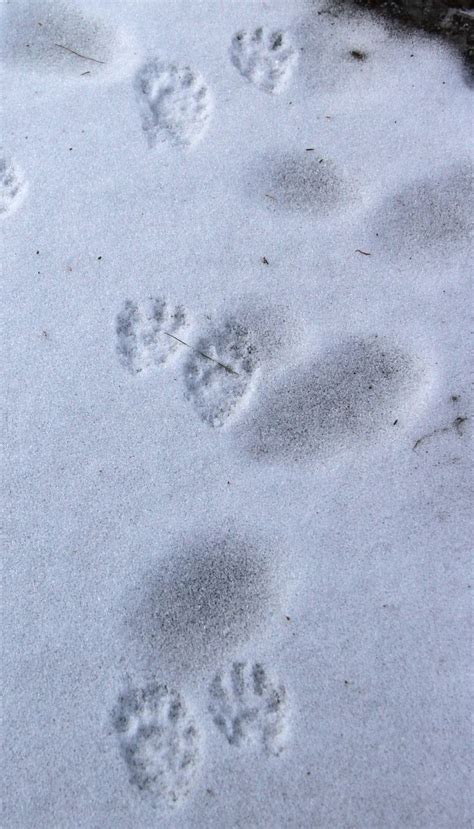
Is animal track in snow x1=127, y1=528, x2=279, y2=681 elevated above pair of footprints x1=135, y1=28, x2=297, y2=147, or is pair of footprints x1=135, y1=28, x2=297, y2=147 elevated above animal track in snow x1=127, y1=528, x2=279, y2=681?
pair of footprints x1=135, y1=28, x2=297, y2=147

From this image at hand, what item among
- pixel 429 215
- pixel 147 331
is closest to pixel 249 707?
pixel 147 331

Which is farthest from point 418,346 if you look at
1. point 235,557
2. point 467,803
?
point 467,803

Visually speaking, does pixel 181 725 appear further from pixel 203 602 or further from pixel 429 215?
pixel 429 215

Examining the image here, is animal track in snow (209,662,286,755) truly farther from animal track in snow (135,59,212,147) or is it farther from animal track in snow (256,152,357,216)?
animal track in snow (135,59,212,147)

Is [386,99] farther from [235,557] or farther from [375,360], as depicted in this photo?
[235,557]

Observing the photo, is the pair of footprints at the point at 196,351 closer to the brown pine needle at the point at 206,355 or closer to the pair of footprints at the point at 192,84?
the brown pine needle at the point at 206,355

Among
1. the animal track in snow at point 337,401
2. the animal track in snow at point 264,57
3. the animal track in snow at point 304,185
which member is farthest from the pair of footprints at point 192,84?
the animal track in snow at point 337,401

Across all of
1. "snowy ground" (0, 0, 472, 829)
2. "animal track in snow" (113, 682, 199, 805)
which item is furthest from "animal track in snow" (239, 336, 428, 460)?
"animal track in snow" (113, 682, 199, 805)
